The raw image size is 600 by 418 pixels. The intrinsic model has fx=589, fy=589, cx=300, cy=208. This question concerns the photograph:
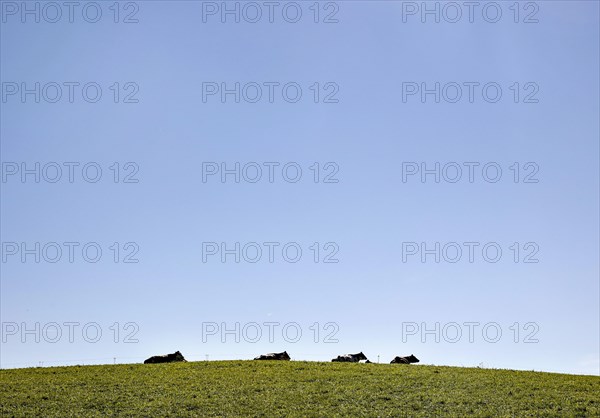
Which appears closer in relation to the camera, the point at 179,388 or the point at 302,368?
the point at 179,388

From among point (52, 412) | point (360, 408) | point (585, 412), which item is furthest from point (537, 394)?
point (52, 412)

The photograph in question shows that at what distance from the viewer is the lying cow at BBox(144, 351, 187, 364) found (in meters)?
58.2

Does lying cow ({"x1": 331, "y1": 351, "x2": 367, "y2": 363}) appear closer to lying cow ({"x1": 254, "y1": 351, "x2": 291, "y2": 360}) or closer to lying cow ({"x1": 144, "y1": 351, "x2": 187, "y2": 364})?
lying cow ({"x1": 254, "y1": 351, "x2": 291, "y2": 360})

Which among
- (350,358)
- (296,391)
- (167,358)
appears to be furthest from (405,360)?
(167,358)

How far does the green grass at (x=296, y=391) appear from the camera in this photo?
37625 millimetres

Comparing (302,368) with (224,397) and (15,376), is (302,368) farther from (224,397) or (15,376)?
(15,376)

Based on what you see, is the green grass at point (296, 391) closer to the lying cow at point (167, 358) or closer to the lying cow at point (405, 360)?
the lying cow at point (167, 358)

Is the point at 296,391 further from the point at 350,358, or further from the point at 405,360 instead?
the point at 405,360

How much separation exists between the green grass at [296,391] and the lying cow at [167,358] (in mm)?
5137

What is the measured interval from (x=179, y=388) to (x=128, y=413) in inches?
265

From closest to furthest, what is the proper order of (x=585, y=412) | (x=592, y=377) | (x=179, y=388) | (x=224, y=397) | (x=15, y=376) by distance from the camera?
1. (x=585, y=412)
2. (x=224, y=397)
3. (x=179, y=388)
4. (x=592, y=377)
5. (x=15, y=376)

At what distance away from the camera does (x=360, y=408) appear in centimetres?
3769

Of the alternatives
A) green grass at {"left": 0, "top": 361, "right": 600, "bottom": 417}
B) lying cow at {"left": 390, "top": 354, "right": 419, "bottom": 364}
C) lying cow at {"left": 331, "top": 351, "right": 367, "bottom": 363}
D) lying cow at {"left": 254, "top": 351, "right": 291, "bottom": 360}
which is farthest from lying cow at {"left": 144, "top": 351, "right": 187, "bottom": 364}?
lying cow at {"left": 390, "top": 354, "right": 419, "bottom": 364}

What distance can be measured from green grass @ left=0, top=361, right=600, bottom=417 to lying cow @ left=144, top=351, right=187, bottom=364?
5137 mm
